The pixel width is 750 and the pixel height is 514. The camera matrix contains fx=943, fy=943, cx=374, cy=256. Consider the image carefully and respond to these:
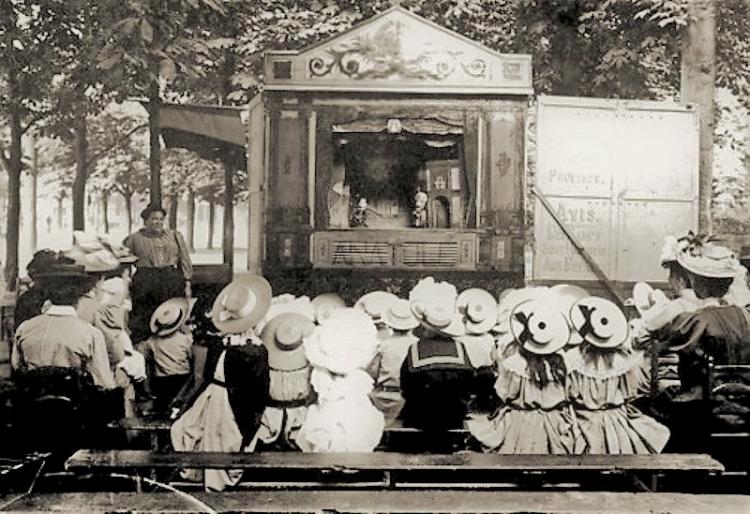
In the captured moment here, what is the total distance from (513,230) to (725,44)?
139 cm

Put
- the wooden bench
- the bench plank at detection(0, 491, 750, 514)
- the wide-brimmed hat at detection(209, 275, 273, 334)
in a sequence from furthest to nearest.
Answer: the wide-brimmed hat at detection(209, 275, 273, 334), the wooden bench, the bench plank at detection(0, 491, 750, 514)

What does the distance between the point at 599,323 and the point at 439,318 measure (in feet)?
2.55

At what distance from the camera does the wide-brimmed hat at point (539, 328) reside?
4.51 meters

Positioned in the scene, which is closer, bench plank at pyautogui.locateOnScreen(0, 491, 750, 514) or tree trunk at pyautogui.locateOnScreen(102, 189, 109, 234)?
bench plank at pyautogui.locateOnScreen(0, 491, 750, 514)

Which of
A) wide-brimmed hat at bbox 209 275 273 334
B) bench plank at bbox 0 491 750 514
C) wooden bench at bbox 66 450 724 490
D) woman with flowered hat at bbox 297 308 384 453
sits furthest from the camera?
wide-brimmed hat at bbox 209 275 273 334

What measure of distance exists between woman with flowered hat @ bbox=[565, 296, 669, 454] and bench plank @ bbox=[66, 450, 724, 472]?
0.76 ft

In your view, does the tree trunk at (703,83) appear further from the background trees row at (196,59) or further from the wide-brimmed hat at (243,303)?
the wide-brimmed hat at (243,303)

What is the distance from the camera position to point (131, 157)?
454 cm

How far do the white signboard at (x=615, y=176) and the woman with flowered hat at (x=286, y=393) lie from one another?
1217 millimetres

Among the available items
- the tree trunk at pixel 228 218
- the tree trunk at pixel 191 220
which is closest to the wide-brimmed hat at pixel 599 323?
the tree trunk at pixel 228 218

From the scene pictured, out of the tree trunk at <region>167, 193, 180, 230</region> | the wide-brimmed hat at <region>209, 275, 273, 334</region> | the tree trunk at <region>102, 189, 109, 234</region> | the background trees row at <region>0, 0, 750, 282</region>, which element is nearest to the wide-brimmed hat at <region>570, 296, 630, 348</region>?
the background trees row at <region>0, 0, 750, 282</region>

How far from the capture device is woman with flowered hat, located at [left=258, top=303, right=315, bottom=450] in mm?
4488

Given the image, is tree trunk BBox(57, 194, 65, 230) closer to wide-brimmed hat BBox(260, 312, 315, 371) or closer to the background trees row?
the background trees row

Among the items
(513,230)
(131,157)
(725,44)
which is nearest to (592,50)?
(725,44)
